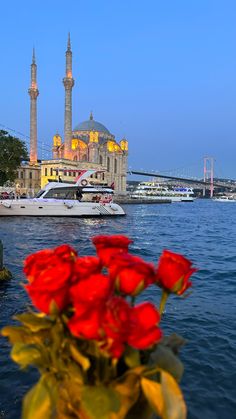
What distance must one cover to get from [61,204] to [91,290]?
109ft

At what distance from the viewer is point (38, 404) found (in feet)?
→ 4.88

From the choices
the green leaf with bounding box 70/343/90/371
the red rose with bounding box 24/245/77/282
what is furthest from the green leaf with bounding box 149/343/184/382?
the red rose with bounding box 24/245/77/282

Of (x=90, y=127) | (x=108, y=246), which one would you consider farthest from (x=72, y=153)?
(x=108, y=246)

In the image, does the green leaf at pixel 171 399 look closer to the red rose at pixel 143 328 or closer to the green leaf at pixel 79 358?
the red rose at pixel 143 328

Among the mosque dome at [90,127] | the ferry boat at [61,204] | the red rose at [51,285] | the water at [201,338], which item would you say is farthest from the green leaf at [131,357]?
the mosque dome at [90,127]

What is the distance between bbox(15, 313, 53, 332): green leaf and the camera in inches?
63.8

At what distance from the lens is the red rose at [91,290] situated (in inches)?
55.7

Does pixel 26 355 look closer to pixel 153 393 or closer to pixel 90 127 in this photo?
pixel 153 393

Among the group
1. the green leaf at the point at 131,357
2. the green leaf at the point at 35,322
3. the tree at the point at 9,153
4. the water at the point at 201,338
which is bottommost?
the water at the point at 201,338

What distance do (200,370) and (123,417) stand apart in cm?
353

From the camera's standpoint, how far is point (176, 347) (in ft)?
5.99

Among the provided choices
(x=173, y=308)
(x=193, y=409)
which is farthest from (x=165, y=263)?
(x=173, y=308)

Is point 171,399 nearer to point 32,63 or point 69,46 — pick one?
point 69,46

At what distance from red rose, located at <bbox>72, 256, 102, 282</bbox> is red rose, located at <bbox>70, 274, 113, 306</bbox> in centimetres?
5
